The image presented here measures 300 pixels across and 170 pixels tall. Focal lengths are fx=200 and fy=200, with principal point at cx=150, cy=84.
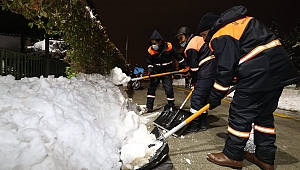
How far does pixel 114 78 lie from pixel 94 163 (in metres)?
2.85

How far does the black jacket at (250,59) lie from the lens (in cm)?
215

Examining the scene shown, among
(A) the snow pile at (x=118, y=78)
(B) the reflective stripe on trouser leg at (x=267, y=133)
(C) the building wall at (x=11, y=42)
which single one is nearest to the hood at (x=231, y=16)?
(B) the reflective stripe on trouser leg at (x=267, y=133)

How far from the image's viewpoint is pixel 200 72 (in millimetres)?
3844

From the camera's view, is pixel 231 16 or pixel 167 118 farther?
pixel 167 118

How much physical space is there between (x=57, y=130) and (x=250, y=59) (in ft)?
7.04

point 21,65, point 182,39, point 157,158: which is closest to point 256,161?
point 157,158

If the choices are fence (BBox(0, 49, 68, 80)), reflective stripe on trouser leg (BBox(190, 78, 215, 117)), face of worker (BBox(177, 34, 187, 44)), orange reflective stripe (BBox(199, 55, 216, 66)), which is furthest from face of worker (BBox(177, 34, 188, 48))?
fence (BBox(0, 49, 68, 80))

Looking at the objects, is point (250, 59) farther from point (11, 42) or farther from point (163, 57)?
point (11, 42)

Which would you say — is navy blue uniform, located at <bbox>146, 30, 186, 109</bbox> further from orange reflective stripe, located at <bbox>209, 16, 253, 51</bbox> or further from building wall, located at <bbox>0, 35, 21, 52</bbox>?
building wall, located at <bbox>0, 35, 21, 52</bbox>

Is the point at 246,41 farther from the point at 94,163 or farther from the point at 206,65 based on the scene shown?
the point at 94,163

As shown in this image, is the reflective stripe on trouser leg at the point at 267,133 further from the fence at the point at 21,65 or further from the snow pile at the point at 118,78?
the fence at the point at 21,65

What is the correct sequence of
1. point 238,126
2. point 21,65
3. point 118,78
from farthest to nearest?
point 118,78
point 21,65
point 238,126

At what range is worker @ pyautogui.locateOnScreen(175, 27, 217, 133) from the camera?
371 centimetres

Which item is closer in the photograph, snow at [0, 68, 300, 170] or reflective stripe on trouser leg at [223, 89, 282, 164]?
snow at [0, 68, 300, 170]
